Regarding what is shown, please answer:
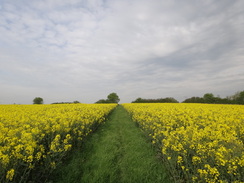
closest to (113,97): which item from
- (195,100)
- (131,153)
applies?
(195,100)

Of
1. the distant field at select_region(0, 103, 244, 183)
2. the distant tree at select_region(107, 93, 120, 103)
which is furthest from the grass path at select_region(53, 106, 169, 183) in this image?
the distant tree at select_region(107, 93, 120, 103)

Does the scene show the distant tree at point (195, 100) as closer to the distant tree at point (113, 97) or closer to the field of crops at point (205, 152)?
the field of crops at point (205, 152)

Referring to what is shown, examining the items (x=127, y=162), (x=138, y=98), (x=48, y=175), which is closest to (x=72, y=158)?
(x=48, y=175)

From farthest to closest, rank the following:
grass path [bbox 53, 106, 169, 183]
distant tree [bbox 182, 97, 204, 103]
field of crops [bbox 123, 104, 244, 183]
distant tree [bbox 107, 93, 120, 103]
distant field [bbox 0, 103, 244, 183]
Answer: distant tree [bbox 107, 93, 120, 103] < distant tree [bbox 182, 97, 204, 103] < grass path [bbox 53, 106, 169, 183] < distant field [bbox 0, 103, 244, 183] < field of crops [bbox 123, 104, 244, 183]

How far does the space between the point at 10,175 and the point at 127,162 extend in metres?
3.71

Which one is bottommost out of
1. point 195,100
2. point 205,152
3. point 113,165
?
point 113,165

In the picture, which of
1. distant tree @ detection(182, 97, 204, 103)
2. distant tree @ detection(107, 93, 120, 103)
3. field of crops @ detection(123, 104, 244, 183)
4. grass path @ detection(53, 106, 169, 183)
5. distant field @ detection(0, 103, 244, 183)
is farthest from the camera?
distant tree @ detection(107, 93, 120, 103)

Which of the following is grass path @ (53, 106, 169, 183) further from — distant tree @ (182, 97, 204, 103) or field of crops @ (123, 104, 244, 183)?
distant tree @ (182, 97, 204, 103)

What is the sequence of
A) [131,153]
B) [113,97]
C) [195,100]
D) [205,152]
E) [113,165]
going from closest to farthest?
[205,152] → [113,165] → [131,153] → [195,100] → [113,97]

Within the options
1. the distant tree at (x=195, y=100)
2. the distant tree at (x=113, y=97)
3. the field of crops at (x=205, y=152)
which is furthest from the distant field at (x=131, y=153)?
the distant tree at (x=113, y=97)

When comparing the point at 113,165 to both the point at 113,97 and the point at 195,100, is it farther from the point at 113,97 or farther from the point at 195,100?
the point at 113,97

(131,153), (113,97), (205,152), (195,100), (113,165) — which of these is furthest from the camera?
(113,97)

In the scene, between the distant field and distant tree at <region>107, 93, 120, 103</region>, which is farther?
distant tree at <region>107, 93, 120, 103</region>

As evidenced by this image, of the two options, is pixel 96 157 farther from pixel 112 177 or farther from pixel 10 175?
pixel 10 175
